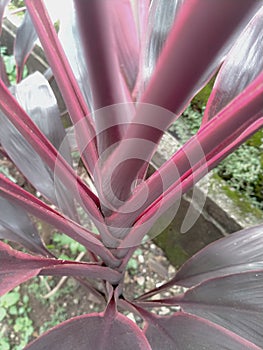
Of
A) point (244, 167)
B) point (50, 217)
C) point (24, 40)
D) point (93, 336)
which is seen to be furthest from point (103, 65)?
point (244, 167)

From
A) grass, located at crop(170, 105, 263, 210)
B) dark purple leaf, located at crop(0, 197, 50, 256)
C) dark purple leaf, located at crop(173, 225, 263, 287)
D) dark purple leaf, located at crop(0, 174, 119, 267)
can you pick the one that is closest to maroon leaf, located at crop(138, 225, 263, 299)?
dark purple leaf, located at crop(173, 225, 263, 287)

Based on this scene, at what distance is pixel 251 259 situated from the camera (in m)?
0.60

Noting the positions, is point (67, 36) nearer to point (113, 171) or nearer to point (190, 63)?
point (113, 171)

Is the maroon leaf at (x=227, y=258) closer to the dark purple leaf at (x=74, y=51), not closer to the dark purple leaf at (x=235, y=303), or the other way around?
the dark purple leaf at (x=235, y=303)

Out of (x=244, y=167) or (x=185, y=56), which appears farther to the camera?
(x=244, y=167)

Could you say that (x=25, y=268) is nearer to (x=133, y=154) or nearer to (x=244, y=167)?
(x=133, y=154)

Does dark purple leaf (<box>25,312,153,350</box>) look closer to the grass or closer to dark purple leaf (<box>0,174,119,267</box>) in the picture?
dark purple leaf (<box>0,174,119,267</box>)

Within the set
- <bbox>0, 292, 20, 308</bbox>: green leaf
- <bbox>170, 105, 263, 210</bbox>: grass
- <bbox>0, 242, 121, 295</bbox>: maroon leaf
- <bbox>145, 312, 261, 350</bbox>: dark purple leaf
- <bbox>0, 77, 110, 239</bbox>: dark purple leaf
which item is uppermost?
<bbox>0, 77, 110, 239</bbox>: dark purple leaf

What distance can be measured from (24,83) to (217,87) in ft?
1.21

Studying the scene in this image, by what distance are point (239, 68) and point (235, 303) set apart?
0.99 feet

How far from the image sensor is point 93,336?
500 mm

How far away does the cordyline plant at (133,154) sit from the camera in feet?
0.92

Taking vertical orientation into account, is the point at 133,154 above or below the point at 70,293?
above

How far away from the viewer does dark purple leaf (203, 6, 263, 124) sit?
1.83 ft
